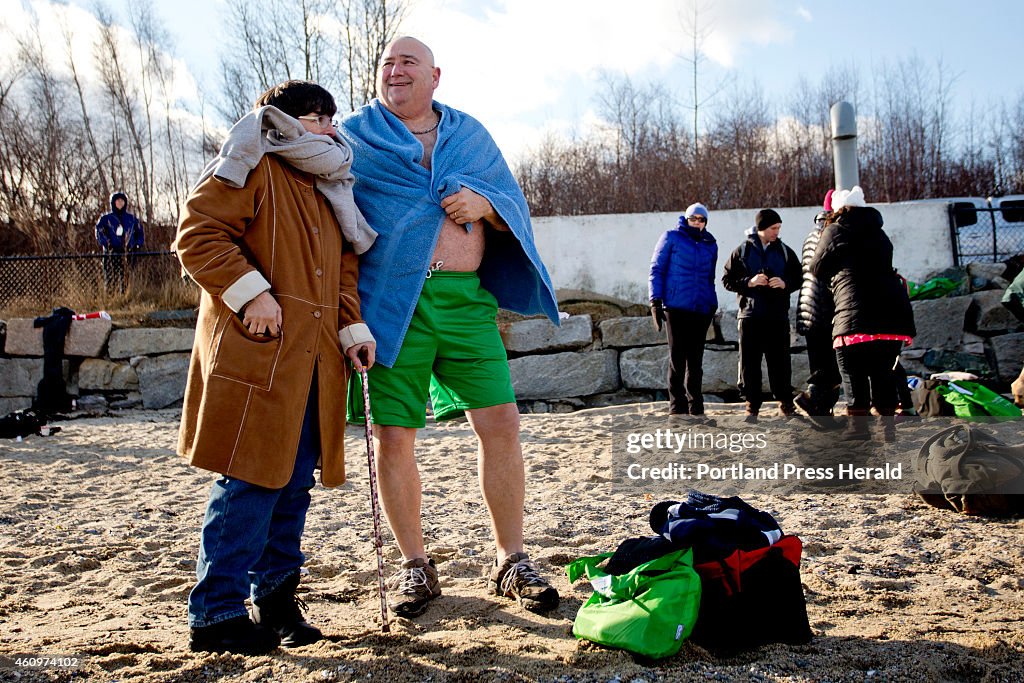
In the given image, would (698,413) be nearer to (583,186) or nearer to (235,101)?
(583,186)

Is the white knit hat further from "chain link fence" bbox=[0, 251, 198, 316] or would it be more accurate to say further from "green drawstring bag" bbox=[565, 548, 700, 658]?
"chain link fence" bbox=[0, 251, 198, 316]

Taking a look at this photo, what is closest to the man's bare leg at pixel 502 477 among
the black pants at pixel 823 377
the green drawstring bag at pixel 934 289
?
the black pants at pixel 823 377

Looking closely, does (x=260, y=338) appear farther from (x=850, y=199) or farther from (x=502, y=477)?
(x=850, y=199)

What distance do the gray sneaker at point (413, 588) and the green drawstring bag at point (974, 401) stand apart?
5028 millimetres

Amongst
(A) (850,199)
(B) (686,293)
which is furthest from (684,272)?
(A) (850,199)

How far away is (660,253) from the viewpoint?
7.26 m

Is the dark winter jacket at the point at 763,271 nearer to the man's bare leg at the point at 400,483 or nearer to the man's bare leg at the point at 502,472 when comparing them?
the man's bare leg at the point at 502,472

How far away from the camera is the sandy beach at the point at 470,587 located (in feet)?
7.47

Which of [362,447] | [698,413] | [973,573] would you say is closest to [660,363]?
[698,413]

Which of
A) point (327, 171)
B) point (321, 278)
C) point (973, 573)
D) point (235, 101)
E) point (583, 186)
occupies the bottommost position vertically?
point (973, 573)

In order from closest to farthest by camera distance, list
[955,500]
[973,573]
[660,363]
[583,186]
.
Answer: [973,573], [955,500], [660,363], [583,186]

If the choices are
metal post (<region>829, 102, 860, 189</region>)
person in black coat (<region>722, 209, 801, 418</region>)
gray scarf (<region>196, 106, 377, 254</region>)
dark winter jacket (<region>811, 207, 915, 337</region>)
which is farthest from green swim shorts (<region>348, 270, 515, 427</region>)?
metal post (<region>829, 102, 860, 189</region>)

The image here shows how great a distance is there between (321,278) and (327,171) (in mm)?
324

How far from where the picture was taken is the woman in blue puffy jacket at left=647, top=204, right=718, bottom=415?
7.15 m
